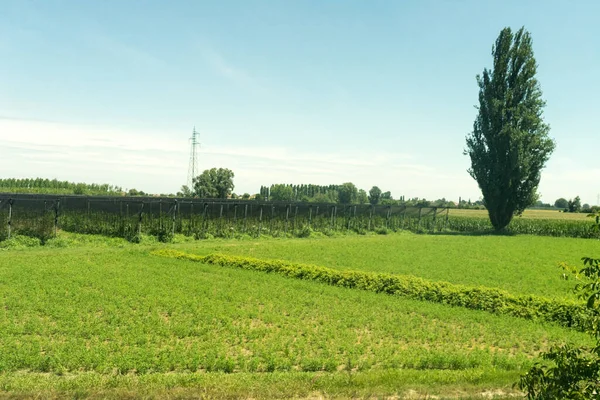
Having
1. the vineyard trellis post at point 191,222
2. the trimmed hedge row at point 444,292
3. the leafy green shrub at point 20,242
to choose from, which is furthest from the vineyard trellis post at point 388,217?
the leafy green shrub at point 20,242

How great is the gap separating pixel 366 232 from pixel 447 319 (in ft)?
88.0

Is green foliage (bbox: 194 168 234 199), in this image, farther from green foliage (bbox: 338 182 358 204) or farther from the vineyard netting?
green foliage (bbox: 338 182 358 204)

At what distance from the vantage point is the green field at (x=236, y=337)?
6.27 m

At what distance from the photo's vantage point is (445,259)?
20.9 m

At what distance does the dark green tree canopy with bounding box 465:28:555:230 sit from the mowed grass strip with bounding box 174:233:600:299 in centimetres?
1382

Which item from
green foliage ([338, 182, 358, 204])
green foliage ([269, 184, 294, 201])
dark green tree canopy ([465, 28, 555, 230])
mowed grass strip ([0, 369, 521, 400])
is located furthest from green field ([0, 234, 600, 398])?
green foliage ([338, 182, 358, 204])

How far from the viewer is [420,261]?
19828mm

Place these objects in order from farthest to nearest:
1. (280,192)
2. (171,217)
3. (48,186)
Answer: (280,192)
(48,186)
(171,217)

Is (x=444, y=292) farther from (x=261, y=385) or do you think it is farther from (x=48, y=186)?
(x=48, y=186)

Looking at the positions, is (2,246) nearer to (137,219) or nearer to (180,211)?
(137,219)

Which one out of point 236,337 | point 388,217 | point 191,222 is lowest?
point 236,337

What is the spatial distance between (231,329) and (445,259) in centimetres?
1466

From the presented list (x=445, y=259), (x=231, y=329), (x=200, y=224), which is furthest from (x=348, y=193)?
(x=231, y=329)

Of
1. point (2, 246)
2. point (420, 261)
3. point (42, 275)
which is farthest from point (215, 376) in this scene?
point (2, 246)
